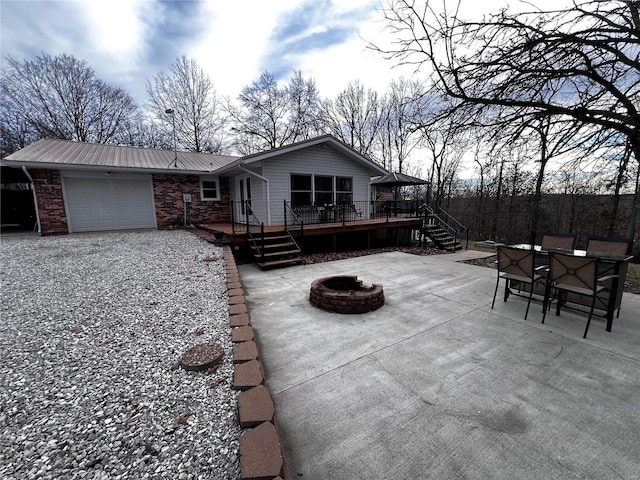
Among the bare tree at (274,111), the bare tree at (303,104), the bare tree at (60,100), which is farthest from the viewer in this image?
the bare tree at (303,104)

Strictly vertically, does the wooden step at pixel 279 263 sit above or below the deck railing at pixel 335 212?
below

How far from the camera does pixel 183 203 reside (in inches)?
452

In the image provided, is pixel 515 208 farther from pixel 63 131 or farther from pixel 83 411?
pixel 63 131

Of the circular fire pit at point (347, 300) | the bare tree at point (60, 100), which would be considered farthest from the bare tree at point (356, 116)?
the circular fire pit at point (347, 300)

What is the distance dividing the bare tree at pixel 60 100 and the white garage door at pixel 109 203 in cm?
1151

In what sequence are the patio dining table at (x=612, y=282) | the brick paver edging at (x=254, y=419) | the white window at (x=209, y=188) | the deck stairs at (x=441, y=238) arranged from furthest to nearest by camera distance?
the white window at (x=209, y=188)
the deck stairs at (x=441, y=238)
the patio dining table at (x=612, y=282)
the brick paver edging at (x=254, y=419)

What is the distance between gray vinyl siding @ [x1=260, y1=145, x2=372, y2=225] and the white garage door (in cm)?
500

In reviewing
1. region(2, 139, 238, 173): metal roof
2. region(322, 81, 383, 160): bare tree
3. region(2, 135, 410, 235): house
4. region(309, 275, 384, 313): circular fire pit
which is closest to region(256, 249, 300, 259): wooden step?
region(2, 135, 410, 235): house

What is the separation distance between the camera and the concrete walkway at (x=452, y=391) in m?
1.66

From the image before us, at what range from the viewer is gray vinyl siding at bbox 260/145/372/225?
8820 millimetres

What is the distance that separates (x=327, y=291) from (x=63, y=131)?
22444 millimetres

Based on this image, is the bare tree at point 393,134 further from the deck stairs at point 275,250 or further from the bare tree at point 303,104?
the deck stairs at point 275,250

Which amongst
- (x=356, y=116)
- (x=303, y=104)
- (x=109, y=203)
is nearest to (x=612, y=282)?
(x=109, y=203)

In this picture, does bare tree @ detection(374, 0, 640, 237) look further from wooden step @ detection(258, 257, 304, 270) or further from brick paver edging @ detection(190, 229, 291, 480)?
brick paver edging @ detection(190, 229, 291, 480)
